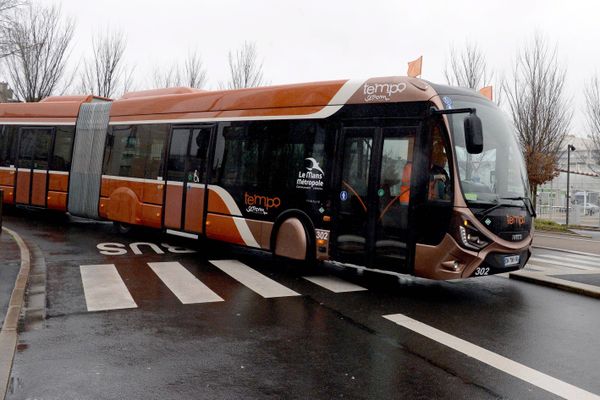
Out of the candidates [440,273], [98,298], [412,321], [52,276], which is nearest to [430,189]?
[440,273]

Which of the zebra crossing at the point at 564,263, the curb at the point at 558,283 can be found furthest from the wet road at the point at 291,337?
the zebra crossing at the point at 564,263

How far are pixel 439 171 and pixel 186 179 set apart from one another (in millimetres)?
5745

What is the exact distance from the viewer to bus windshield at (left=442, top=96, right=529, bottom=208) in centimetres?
717

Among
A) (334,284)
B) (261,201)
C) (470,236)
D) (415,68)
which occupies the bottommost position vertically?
(334,284)

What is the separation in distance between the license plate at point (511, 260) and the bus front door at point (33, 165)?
41.8ft

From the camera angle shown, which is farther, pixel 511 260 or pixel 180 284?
pixel 180 284

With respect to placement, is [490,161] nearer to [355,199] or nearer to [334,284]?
[355,199]

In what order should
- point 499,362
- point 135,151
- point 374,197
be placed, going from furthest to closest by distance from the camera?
point 135,151, point 374,197, point 499,362

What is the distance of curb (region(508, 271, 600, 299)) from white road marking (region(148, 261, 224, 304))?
5.82 meters

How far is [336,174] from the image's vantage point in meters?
8.24

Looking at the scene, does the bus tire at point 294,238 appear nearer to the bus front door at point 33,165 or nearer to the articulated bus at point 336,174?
the articulated bus at point 336,174

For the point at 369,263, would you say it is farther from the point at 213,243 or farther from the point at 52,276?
the point at 213,243

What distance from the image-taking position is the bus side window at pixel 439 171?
7129 mm

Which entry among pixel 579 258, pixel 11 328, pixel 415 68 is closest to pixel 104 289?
pixel 11 328
